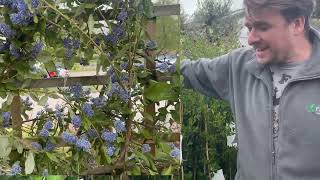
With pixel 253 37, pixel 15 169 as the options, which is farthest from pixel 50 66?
pixel 253 37

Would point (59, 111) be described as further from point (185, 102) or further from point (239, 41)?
point (239, 41)

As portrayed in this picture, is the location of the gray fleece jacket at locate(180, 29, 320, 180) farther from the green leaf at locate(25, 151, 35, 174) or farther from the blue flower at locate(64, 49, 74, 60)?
the green leaf at locate(25, 151, 35, 174)

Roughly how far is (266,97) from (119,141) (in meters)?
0.99

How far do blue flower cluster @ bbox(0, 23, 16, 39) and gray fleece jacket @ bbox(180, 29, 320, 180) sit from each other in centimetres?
84

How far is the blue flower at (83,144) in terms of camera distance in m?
2.70

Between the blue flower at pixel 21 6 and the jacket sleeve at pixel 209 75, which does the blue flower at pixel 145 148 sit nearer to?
the jacket sleeve at pixel 209 75

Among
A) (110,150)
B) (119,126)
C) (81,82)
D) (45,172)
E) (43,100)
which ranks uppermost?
(81,82)

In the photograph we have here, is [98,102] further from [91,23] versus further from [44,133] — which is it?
[91,23]

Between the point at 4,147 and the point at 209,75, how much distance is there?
1.03 m

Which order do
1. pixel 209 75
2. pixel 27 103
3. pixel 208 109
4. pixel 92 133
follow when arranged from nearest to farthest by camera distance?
pixel 209 75 < pixel 208 109 < pixel 92 133 < pixel 27 103

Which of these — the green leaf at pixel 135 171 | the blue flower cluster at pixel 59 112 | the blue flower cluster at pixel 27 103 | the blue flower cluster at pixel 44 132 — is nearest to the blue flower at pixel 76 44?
the blue flower cluster at pixel 59 112

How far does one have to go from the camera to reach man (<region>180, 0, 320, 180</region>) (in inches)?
77.1

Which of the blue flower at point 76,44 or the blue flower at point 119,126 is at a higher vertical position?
the blue flower at point 76,44

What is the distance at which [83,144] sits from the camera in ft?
8.84
